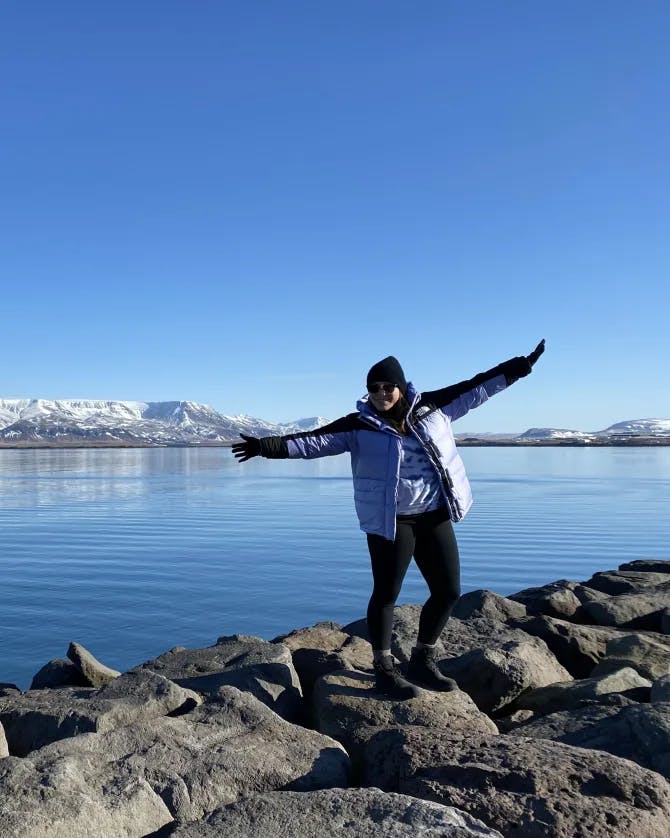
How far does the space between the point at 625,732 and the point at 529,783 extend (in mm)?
1056

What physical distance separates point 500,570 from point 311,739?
13516 millimetres

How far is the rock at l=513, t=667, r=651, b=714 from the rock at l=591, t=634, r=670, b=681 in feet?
1.20

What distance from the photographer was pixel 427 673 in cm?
499

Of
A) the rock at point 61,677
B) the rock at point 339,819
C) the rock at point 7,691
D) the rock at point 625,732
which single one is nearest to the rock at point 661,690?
the rock at point 625,732

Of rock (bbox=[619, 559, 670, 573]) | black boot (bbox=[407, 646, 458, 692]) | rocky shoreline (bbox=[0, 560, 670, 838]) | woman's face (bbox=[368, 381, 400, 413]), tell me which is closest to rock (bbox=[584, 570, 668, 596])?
rock (bbox=[619, 559, 670, 573])

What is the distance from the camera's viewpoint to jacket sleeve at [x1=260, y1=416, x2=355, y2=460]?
4.72 m

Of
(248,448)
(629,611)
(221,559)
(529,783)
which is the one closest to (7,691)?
(248,448)

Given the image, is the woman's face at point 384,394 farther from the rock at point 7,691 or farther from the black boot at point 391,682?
the rock at point 7,691

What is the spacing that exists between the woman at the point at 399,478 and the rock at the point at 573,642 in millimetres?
2577

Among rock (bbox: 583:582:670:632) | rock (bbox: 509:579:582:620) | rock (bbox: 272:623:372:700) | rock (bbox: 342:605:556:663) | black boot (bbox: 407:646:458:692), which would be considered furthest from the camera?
rock (bbox: 509:579:582:620)

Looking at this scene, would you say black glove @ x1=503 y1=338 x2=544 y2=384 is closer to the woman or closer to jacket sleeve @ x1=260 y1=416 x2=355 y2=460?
the woman

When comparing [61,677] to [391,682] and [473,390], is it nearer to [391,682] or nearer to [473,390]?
[391,682]

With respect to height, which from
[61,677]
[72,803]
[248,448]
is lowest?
[61,677]

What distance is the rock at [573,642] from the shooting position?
275 inches
